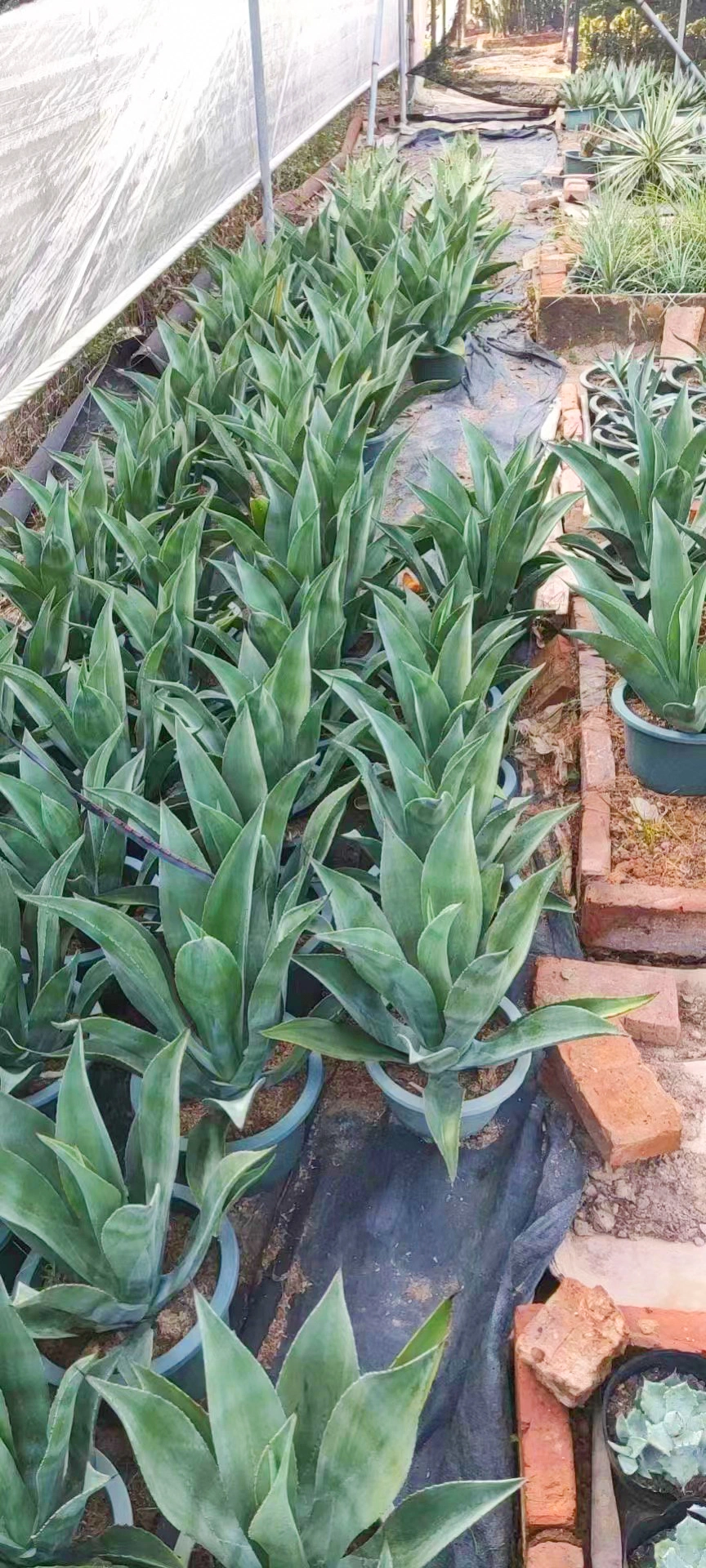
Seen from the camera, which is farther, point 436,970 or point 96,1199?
point 436,970

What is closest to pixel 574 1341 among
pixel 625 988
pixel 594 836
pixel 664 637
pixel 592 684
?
pixel 625 988

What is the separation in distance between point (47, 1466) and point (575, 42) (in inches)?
406

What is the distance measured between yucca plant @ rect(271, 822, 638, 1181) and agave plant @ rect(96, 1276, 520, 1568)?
34 cm

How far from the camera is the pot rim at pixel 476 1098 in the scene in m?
1.22

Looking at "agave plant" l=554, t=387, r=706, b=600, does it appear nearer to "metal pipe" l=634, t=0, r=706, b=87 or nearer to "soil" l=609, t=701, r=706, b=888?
"soil" l=609, t=701, r=706, b=888

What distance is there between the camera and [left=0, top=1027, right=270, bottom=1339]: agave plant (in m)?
0.93

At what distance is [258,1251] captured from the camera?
1237mm

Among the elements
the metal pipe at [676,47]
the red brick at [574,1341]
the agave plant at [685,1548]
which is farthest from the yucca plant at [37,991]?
the metal pipe at [676,47]

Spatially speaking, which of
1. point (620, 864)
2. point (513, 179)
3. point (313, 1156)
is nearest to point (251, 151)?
point (513, 179)

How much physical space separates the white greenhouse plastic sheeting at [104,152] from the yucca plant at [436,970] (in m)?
1.60

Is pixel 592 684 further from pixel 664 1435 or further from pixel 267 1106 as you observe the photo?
pixel 664 1435

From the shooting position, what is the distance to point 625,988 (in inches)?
57.5

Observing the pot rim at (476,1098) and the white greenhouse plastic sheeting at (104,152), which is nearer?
the pot rim at (476,1098)

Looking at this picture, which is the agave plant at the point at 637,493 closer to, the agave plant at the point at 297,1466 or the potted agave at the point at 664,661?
the potted agave at the point at 664,661
